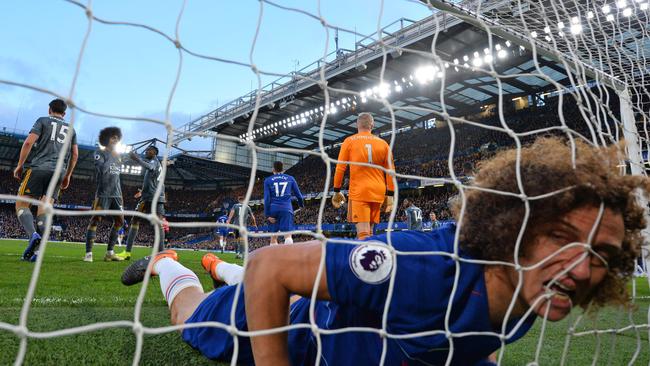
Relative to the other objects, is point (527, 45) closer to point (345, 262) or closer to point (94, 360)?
point (345, 262)

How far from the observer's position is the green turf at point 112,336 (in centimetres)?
158

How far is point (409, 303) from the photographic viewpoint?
3.60 ft

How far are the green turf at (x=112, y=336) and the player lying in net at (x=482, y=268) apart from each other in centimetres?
47

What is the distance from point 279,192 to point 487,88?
15.4m

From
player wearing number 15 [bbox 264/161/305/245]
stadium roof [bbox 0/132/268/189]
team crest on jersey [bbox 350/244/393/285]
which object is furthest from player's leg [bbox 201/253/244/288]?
stadium roof [bbox 0/132/268/189]

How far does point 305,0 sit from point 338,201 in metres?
3.06

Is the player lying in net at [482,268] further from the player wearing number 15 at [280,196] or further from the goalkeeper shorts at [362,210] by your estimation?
the player wearing number 15 at [280,196]

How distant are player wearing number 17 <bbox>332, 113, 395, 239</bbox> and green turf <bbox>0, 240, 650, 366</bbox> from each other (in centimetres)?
191

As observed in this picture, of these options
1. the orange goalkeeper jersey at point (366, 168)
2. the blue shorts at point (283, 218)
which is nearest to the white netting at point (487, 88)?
the orange goalkeeper jersey at point (366, 168)

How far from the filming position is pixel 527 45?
261cm

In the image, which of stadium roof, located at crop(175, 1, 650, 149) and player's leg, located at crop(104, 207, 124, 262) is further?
stadium roof, located at crop(175, 1, 650, 149)

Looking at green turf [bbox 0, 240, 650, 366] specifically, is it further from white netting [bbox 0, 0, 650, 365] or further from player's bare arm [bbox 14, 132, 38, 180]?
player's bare arm [bbox 14, 132, 38, 180]

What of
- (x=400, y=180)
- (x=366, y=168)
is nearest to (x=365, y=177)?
(x=366, y=168)

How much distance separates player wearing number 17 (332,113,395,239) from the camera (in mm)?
4492
